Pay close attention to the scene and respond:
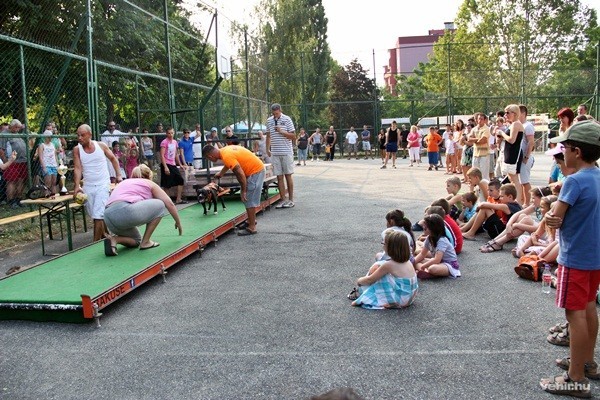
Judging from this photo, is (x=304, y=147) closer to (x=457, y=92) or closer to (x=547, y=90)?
(x=457, y=92)

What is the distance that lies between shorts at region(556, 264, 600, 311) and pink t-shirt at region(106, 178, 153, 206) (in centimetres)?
520

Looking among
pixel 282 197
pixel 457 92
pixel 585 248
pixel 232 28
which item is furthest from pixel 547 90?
pixel 585 248

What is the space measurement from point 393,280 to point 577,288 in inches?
82.4

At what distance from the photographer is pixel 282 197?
1228cm

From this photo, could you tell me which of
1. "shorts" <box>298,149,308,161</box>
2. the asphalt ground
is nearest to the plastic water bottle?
the asphalt ground

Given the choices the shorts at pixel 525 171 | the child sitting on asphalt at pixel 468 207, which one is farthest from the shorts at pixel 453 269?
the shorts at pixel 525 171

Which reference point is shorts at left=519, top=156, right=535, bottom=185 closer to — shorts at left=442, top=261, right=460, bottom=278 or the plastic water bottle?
shorts at left=442, top=261, right=460, bottom=278

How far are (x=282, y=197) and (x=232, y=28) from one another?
1364 centimetres

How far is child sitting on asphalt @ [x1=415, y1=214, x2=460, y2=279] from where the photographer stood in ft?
21.2

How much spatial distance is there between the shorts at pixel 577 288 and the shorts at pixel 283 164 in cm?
840

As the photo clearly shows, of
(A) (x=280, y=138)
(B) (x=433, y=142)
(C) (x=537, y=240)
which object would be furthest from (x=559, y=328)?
(B) (x=433, y=142)

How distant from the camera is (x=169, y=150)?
525 inches

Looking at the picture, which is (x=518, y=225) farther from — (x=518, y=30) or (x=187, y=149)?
(x=518, y=30)

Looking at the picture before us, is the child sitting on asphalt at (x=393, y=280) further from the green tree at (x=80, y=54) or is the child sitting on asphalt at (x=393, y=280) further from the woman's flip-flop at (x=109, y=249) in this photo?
the green tree at (x=80, y=54)
